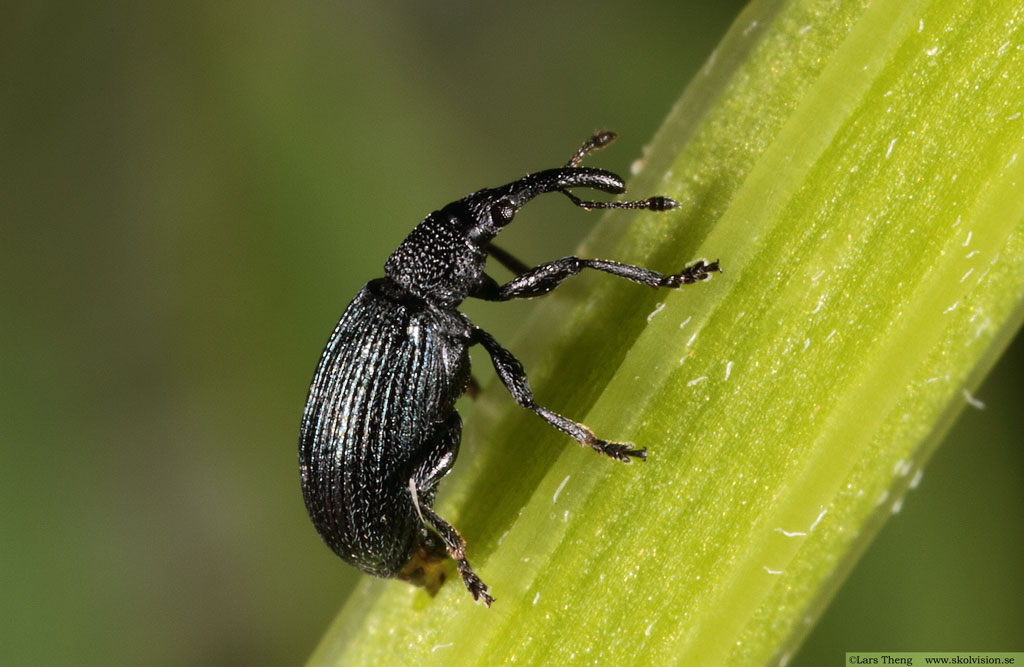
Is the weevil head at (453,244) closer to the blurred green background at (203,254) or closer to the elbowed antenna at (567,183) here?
the elbowed antenna at (567,183)

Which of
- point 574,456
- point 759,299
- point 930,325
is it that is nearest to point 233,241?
point 574,456

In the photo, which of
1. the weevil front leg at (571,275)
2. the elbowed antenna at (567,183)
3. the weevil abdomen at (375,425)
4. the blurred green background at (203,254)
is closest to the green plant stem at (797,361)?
the weevil front leg at (571,275)

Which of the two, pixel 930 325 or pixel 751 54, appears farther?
pixel 751 54

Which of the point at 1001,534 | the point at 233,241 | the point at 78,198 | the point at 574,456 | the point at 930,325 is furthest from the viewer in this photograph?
the point at 78,198

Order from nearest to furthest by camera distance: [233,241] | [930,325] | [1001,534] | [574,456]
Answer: [930,325]
[574,456]
[1001,534]
[233,241]

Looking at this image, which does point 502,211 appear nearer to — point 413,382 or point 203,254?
point 413,382

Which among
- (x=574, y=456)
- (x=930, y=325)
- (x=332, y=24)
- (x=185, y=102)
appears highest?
(x=332, y=24)

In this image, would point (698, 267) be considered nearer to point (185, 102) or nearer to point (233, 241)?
point (233, 241)
